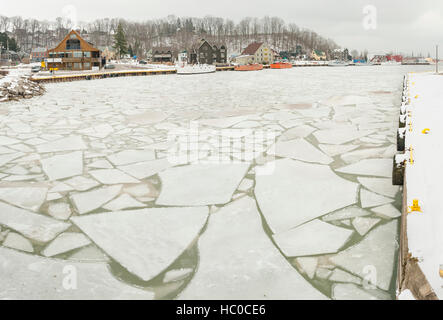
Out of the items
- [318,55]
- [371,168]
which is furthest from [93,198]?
[318,55]

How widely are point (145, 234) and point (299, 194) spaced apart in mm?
1864

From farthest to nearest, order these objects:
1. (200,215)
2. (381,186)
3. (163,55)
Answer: (163,55)
(381,186)
(200,215)

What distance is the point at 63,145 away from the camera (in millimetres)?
6801

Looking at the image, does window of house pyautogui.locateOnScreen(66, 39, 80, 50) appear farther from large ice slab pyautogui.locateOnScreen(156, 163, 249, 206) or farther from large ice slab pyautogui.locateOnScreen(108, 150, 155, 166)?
large ice slab pyautogui.locateOnScreen(156, 163, 249, 206)

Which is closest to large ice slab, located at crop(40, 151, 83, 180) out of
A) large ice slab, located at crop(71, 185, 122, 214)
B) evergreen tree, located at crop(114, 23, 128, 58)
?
large ice slab, located at crop(71, 185, 122, 214)

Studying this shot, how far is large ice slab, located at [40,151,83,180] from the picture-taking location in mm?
5145

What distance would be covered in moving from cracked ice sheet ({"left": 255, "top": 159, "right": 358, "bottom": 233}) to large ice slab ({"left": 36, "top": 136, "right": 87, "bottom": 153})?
3.62 meters

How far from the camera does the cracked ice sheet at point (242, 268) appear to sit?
2543 mm

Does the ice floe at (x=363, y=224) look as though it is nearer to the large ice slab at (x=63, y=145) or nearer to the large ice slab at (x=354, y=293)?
the large ice slab at (x=354, y=293)

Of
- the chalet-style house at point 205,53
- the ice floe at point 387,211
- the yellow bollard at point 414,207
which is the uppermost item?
the chalet-style house at point 205,53

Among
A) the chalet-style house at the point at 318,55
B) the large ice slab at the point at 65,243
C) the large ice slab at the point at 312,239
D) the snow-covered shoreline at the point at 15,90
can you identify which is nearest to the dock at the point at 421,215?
the large ice slab at the point at 312,239

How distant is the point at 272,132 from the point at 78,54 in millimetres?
51639

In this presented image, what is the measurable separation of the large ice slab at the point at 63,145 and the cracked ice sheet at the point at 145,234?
3143mm

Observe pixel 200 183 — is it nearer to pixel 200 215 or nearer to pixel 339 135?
pixel 200 215
